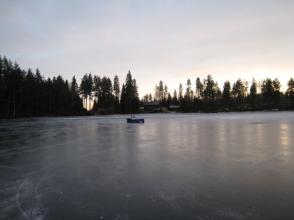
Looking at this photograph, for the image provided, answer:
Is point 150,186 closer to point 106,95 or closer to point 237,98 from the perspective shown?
point 106,95

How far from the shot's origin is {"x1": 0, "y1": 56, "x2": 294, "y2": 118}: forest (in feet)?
193

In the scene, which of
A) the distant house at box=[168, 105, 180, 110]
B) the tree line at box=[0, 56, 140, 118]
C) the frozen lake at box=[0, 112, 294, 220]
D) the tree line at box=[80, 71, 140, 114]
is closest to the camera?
the frozen lake at box=[0, 112, 294, 220]

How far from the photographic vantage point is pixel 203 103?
4193 inches

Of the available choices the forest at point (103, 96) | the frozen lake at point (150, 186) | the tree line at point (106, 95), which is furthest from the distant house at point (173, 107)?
the frozen lake at point (150, 186)

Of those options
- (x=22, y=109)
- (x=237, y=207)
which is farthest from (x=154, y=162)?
(x=22, y=109)

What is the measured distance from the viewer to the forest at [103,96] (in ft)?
193

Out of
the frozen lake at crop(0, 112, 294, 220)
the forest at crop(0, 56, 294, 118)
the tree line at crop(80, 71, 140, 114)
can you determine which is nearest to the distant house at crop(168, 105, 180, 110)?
the forest at crop(0, 56, 294, 118)

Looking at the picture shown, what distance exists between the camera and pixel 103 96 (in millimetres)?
94625

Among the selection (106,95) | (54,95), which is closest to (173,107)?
(106,95)

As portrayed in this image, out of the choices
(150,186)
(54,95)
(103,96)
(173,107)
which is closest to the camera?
(150,186)

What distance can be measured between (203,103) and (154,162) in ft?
335

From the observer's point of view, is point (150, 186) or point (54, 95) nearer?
point (150, 186)

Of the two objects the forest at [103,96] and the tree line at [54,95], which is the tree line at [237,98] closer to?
the forest at [103,96]

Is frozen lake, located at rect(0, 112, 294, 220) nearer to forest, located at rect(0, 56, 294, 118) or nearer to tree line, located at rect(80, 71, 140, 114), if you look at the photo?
forest, located at rect(0, 56, 294, 118)
